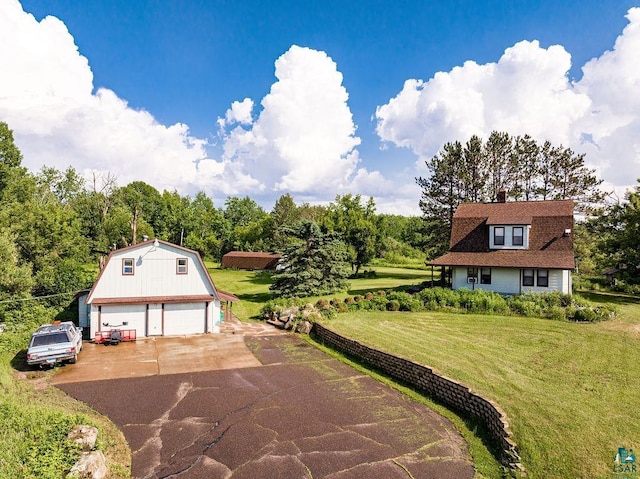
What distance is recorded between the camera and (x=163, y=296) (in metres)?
23.9

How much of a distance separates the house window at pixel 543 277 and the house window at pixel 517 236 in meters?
2.67

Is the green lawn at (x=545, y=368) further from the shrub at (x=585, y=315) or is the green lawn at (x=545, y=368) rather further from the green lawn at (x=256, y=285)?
the green lawn at (x=256, y=285)

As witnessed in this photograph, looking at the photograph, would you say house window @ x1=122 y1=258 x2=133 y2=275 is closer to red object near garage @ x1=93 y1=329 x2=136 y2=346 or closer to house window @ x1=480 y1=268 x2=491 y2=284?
red object near garage @ x1=93 y1=329 x2=136 y2=346

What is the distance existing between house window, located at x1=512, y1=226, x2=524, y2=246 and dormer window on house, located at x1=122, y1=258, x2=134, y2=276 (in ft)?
85.4

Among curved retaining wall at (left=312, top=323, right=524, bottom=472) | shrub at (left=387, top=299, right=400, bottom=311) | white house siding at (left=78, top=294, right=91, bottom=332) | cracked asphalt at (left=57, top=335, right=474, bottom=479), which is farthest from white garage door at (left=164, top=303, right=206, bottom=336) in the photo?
shrub at (left=387, top=299, right=400, bottom=311)

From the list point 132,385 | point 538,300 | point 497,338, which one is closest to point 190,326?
point 132,385

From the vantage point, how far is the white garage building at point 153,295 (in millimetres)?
22766

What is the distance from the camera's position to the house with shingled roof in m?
27.5

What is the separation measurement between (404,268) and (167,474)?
5638cm

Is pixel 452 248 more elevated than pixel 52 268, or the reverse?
pixel 452 248

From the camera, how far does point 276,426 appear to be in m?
11.8

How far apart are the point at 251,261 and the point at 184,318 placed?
1552 inches

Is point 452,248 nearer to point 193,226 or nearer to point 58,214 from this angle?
point 58,214

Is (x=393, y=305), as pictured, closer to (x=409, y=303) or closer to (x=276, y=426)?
(x=409, y=303)
